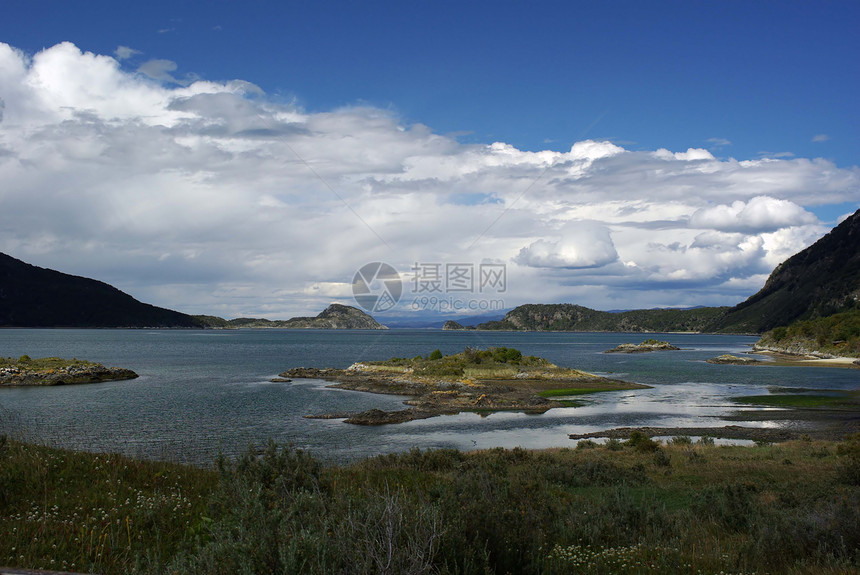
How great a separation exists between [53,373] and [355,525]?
6689 centimetres

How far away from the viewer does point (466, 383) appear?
186ft

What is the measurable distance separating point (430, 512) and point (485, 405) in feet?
140

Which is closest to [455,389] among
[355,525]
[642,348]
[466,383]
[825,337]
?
[466,383]

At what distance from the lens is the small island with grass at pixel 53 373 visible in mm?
56375

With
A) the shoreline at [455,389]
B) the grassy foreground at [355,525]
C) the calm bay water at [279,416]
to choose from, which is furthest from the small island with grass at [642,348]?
the grassy foreground at [355,525]

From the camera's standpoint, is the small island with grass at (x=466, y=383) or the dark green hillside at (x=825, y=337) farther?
the dark green hillside at (x=825, y=337)

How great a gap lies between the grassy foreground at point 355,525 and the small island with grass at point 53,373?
56.4 meters

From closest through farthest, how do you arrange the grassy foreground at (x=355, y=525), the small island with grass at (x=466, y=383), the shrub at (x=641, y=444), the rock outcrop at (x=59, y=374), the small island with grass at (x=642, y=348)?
the grassy foreground at (x=355, y=525) → the shrub at (x=641, y=444) → the small island with grass at (x=466, y=383) → the rock outcrop at (x=59, y=374) → the small island with grass at (x=642, y=348)

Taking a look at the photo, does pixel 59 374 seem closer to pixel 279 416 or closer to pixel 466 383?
pixel 279 416

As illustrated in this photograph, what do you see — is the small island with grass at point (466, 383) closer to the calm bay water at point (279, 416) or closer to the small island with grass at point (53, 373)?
the calm bay water at point (279, 416)

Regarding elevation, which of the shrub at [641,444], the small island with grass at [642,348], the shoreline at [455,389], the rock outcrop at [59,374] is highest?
the shrub at [641,444]

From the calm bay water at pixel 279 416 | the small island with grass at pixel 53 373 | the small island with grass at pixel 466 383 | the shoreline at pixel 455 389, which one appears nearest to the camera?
the calm bay water at pixel 279 416

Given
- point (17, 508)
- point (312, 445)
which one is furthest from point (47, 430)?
point (17, 508)

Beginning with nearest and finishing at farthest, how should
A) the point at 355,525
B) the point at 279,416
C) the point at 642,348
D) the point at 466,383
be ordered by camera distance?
the point at 355,525, the point at 279,416, the point at 466,383, the point at 642,348
